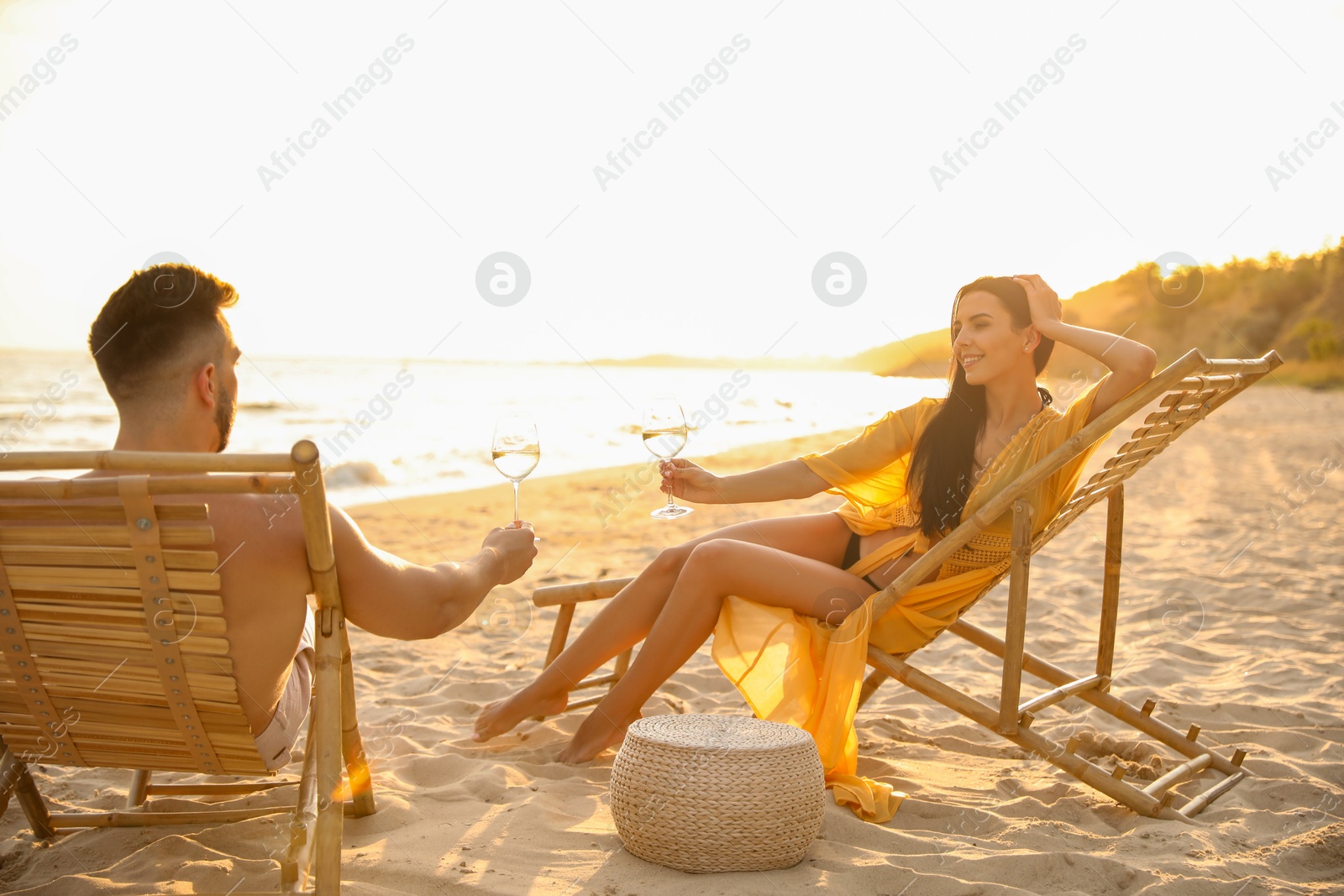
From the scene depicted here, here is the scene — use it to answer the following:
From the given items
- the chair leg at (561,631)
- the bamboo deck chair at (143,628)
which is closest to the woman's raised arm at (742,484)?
the chair leg at (561,631)

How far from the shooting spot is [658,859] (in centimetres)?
218

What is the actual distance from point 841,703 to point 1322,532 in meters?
5.85

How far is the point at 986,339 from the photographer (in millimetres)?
3076

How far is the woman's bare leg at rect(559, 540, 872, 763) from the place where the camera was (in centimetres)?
294

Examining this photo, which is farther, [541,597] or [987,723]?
[541,597]

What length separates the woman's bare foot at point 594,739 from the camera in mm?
2984

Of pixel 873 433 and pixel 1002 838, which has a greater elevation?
pixel 873 433

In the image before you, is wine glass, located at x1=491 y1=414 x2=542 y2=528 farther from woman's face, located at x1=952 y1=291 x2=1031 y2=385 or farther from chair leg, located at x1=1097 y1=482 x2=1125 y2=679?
chair leg, located at x1=1097 y1=482 x2=1125 y2=679

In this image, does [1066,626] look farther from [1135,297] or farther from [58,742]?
[1135,297]

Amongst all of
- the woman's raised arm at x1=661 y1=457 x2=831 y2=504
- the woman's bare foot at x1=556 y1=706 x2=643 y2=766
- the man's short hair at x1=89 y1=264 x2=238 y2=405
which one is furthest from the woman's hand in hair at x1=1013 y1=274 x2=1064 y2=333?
the man's short hair at x1=89 y1=264 x2=238 y2=405

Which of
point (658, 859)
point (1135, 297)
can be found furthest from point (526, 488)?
point (1135, 297)

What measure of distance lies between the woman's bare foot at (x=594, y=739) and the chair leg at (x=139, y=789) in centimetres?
119

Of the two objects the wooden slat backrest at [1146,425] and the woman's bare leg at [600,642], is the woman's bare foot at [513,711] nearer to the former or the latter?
the woman's bare leg at [600,642]

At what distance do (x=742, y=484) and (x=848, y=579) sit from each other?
0.55 meters
